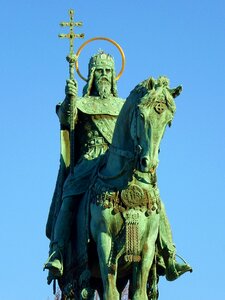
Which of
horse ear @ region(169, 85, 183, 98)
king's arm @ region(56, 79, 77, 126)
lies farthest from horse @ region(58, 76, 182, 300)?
king's arm @ region(56, 79, 77, 126)

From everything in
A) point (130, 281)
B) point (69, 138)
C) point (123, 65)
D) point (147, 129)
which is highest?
point (123, 65)

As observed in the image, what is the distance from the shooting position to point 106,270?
1504cm

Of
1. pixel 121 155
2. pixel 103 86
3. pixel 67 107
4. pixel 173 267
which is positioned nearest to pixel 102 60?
pixel 103 86

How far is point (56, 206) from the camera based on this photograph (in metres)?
17.0

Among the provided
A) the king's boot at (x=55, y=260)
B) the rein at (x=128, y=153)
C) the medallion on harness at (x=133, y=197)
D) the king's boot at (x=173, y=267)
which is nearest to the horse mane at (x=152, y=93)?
the rein at (x=128, y=153)

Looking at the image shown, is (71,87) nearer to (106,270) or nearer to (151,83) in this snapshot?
(151,83)

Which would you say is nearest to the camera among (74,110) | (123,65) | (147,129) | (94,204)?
(147,129)

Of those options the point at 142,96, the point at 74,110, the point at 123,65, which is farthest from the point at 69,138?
the point at 142,96

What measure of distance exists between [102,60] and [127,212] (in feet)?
11.3

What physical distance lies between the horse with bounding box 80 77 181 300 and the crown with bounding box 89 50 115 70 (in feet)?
8.21

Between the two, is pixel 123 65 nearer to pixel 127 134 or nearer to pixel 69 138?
pixel 69 138

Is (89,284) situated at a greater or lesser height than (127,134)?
lesser

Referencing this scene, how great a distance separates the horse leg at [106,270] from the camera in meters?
15.0

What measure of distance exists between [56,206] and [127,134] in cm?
260
